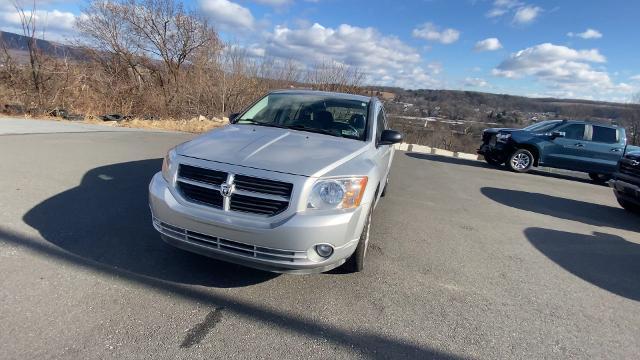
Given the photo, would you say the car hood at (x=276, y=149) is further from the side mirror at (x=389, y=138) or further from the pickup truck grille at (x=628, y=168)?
the pickup truck grille at (x=628, y=168)

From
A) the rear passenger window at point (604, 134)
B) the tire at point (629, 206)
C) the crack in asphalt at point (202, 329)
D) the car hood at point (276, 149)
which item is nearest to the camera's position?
the crack in asphalt at point (202, 329)

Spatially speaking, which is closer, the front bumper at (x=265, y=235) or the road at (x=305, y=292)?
the road at (x=305, y=292)

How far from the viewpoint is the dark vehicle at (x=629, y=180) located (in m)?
6.83

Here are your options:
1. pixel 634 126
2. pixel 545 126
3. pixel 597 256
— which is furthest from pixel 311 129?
pixel 634 126

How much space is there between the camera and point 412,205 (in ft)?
21.7

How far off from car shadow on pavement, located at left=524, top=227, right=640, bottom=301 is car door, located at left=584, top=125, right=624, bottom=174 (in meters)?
7.19

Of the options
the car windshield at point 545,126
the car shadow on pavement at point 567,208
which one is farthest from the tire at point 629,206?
the car windshield at point 545,126

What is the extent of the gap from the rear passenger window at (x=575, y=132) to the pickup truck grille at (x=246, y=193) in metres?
12.0

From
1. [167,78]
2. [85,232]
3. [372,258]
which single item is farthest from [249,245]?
[167,78]

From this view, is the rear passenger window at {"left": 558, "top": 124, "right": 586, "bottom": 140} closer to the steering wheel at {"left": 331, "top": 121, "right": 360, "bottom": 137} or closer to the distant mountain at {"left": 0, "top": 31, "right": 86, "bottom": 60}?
the steering wheel at {"left": 331, "top": 121, "right": 360, "bottom": 137}

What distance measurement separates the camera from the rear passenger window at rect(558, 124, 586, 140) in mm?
12031

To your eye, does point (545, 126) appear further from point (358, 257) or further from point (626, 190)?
point (358, 257)

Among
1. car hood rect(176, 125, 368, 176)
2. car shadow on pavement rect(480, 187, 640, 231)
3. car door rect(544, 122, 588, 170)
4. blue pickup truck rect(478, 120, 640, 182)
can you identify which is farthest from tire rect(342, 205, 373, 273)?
car door rect(544, 122, 588, 170)

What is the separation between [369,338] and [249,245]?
3.57 feet
